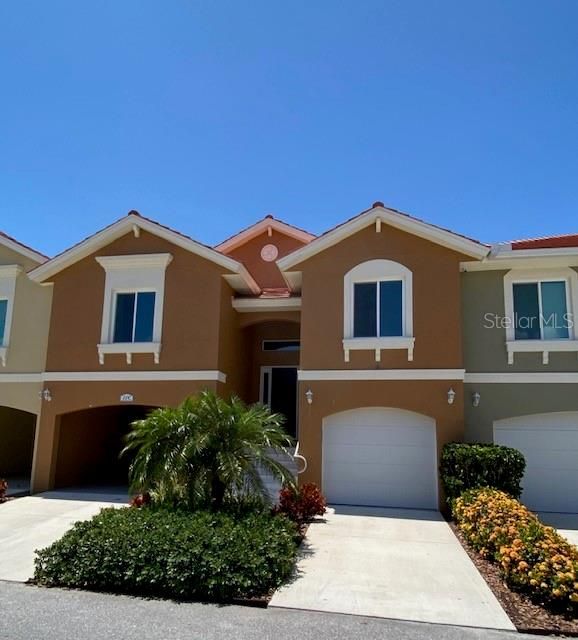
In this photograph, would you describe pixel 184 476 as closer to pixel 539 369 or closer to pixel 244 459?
pixel 244 459

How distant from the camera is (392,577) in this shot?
318 inches

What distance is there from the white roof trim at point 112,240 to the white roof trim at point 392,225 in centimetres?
197

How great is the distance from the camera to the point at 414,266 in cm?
1461

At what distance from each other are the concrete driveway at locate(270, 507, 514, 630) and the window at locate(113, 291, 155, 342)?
7829mm

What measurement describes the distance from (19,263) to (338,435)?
11732mm

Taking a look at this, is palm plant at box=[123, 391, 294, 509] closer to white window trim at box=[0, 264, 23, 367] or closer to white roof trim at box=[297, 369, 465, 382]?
white roof trim at box=[297, 369, 465, 382]

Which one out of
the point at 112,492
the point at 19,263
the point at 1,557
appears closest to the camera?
the point at 1,557

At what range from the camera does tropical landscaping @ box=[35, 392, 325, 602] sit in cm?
722

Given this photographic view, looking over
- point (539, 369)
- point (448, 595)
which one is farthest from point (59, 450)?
point (539, 369)

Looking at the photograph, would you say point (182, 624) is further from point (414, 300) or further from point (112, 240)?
point (112, 240)

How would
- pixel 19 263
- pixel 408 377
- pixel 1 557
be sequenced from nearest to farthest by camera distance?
pixel 1 557
pixel 408 377
pixel 19 263

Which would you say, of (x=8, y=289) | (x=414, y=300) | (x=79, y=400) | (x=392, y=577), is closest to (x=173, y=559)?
(x=392, y=577)

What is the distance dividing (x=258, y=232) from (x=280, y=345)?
465 cm

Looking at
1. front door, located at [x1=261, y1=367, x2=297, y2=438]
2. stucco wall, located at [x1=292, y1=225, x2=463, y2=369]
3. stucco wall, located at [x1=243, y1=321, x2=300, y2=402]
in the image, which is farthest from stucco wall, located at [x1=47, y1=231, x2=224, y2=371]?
front door, located at [x1=261, y1=367, x2=297, y2=438]
